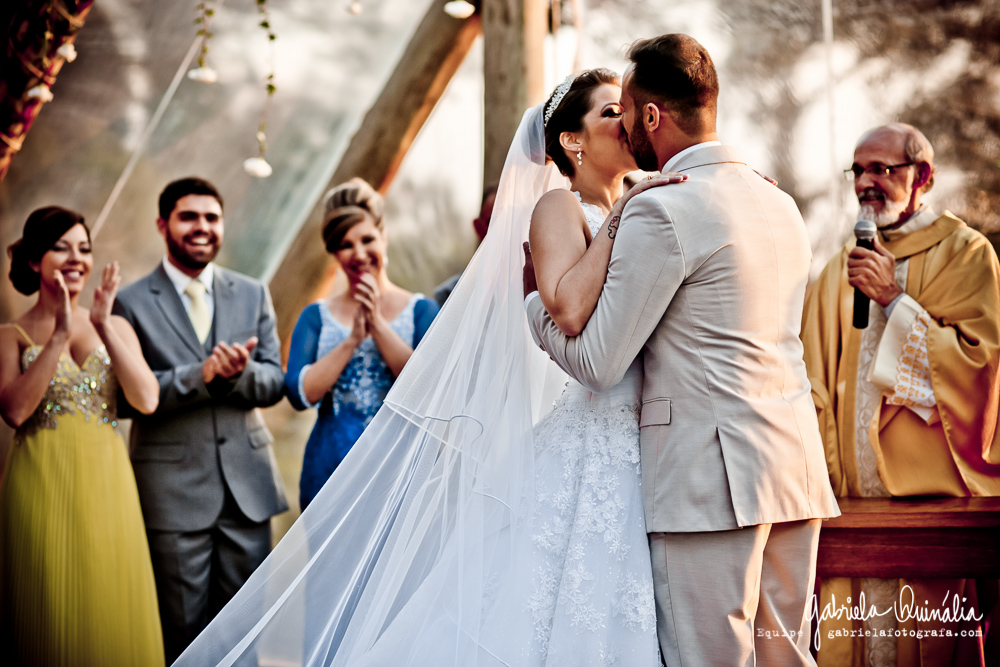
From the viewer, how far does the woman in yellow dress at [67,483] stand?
10.0ft

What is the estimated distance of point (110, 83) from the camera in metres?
4.91

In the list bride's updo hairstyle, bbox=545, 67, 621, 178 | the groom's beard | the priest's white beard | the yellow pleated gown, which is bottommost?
the yellow pleated gown

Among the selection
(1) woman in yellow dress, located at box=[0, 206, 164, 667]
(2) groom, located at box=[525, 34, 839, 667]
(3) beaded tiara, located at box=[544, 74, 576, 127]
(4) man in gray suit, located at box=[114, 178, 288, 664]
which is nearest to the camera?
(2) groom, located at box=[525, 34, 839, 667]

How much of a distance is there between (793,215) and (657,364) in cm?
49

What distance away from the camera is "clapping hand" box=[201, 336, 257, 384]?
3.21m

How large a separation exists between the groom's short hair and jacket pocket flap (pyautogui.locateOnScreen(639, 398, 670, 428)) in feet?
2.20

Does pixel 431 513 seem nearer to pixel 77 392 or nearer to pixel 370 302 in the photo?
pixel 370 302

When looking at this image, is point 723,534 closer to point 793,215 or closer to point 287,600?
point 793,215

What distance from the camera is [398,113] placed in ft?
17.1

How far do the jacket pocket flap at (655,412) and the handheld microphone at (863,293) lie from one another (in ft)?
4.20

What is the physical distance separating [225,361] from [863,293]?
2.49 meters

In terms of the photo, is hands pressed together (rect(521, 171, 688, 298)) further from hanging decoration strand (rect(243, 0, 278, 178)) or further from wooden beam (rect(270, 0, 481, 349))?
wooden beam (rect(270, 0, 481, 349))

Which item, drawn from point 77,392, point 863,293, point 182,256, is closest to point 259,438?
point 77,392

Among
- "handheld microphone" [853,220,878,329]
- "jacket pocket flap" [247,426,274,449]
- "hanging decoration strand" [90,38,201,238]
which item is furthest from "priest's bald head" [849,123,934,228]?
"hanging decoration strand" [90,38,201,238]
